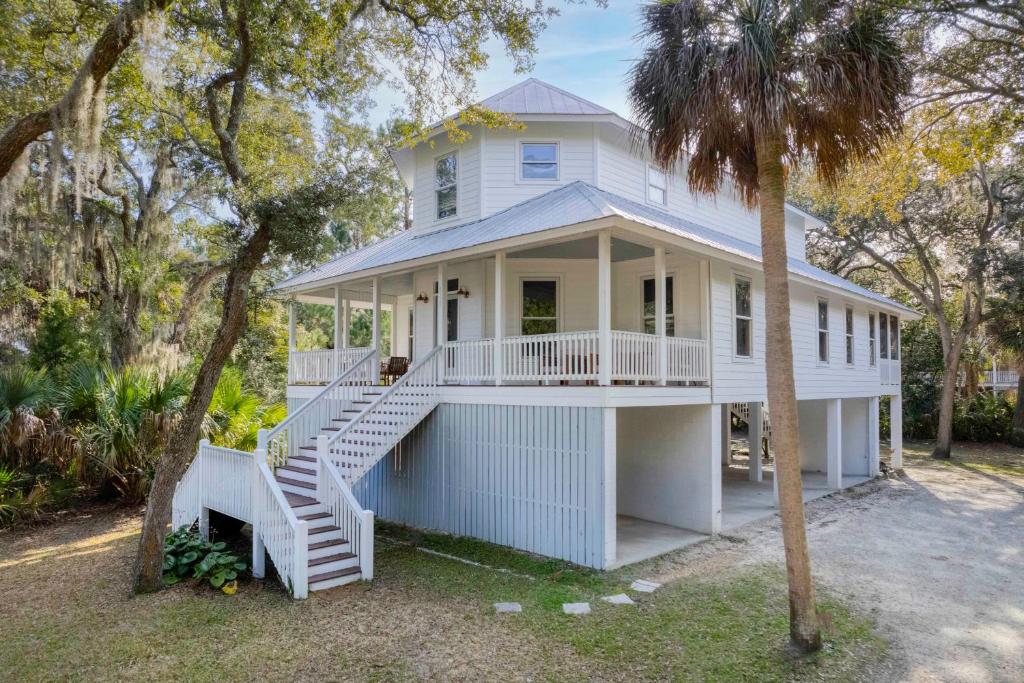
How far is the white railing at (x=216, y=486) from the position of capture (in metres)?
9.40

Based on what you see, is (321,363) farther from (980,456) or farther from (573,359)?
(980,456)

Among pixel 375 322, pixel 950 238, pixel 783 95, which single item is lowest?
pixel 375 322

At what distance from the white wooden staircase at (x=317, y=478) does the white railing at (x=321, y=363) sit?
1.71ft

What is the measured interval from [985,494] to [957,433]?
14230mm

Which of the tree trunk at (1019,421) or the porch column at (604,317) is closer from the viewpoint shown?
the porch column at (604,317)

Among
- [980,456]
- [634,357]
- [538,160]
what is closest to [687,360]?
[634,357]

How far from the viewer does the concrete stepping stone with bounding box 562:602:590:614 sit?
7.20 metres

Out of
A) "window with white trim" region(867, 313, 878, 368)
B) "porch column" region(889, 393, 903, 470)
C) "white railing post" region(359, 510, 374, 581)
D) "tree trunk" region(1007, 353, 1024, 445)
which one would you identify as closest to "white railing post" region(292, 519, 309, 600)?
"white railing post" region(359, 510, 374, 581)

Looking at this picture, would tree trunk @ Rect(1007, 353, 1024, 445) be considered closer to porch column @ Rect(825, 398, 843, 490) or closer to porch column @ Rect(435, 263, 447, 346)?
porch column @ Rect(825, 398, 843, 490)

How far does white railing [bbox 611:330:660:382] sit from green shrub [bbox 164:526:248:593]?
596 cm

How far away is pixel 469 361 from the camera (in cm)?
1095

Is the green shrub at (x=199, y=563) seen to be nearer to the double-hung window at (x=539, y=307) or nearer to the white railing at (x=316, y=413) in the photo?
the white railing at (x=316, y=413)

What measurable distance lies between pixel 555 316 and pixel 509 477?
12.7ft

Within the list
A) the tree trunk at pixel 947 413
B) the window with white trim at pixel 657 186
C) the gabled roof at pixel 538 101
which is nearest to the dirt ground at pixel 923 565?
the tree trunk at pixel 947 413
